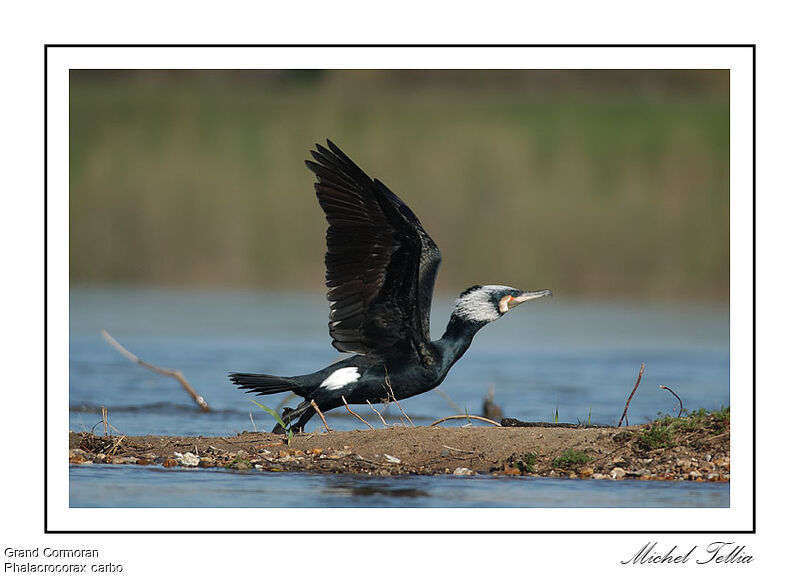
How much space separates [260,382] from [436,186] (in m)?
11.1

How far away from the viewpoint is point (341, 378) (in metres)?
7.37

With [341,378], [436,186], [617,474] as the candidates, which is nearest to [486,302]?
[341,378]

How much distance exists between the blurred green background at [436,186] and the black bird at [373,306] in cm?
924

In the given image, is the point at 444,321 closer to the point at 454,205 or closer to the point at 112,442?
the point at 454,205

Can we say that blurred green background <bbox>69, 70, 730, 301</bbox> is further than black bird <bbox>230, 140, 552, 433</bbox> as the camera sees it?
Yes

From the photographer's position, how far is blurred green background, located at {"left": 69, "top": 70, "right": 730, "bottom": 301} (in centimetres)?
1731

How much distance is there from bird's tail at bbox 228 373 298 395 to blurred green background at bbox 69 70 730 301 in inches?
378

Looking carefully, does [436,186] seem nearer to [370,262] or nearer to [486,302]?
[486,302]

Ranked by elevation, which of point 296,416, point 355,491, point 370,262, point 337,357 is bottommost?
point 355,491

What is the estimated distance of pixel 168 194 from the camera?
17.8 meters

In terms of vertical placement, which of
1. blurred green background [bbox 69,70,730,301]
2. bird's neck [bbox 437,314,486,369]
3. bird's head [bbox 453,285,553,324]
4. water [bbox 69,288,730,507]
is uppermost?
blurred green background [bbox 69,70,730,301]

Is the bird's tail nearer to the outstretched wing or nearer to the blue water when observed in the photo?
the outstretched wing

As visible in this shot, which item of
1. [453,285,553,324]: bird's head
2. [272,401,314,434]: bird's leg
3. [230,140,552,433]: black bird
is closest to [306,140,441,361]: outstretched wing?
[230,140,552,433]: black bird

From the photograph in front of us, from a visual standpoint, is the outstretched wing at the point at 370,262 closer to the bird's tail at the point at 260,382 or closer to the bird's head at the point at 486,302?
the bird's head at the point at 486,302
